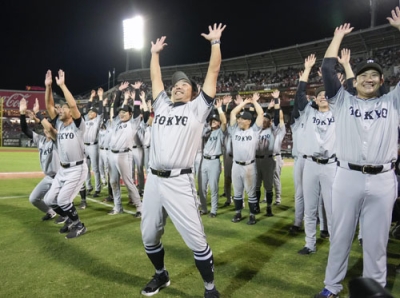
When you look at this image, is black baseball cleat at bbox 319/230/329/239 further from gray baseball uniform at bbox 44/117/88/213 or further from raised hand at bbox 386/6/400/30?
gray baseball uniform at bbox 44/117/88/213

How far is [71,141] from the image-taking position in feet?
18.5

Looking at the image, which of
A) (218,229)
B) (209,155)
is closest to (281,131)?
(209,155)

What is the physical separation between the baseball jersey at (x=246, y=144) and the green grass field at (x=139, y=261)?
4.44 feet

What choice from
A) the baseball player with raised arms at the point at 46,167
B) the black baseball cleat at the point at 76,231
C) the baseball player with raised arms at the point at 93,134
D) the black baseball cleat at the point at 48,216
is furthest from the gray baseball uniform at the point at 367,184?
the baseball player with raised arms at the point at 93,134

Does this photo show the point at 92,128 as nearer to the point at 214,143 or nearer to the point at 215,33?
the point at 214,143

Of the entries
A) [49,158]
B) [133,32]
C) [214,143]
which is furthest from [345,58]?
[133,32]

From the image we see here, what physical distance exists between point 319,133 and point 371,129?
182 centimetres

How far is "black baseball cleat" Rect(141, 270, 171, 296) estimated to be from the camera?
3367 mm

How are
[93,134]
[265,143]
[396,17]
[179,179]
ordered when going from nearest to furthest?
[396,17]
[179,179]
[265,143]
[93,134]

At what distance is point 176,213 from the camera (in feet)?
10.5

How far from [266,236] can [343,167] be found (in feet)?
9.17

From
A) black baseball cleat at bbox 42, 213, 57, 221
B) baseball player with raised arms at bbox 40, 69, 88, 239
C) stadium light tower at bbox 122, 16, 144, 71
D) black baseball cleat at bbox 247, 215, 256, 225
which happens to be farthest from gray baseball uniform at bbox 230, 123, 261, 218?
stadium light tower at bbox 122, 16, 144, 71

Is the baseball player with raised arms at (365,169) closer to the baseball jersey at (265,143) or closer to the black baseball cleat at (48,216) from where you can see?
the baseball jersey at (265,143)

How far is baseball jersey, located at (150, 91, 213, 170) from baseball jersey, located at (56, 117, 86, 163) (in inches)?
110
